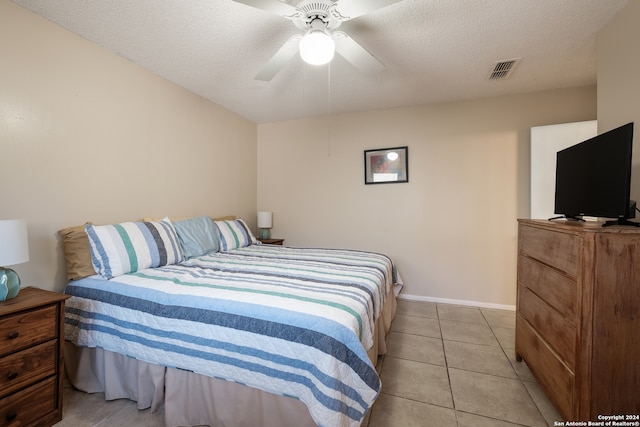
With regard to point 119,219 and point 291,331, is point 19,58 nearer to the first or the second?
point 119,219

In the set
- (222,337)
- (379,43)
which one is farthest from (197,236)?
(379,43)

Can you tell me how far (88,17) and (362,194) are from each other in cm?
303

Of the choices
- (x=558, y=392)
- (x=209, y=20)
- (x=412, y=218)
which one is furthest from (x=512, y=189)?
(x=209, y=20)

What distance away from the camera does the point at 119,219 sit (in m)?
2.28

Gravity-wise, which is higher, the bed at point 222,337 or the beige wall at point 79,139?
the beige wall at point 79,139

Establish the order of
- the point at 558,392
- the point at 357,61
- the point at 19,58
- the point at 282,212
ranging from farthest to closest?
the point at 282,212, the point at 357,61, the point at 19,58, the point at 558,392

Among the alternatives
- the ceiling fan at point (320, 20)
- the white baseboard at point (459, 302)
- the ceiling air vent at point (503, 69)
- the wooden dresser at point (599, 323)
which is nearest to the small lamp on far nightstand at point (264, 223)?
the white baseboard at point (459, 302)

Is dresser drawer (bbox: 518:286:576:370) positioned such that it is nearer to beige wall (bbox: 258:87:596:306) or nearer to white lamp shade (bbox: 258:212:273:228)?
beige wall (bbox: 258:87:596:306)

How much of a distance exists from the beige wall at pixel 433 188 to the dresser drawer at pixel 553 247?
131 centimetres

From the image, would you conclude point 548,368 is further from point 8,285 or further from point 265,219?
point 265,219

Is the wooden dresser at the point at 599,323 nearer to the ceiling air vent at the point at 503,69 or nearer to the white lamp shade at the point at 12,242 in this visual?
the ceiling air vent at the point at 503,69

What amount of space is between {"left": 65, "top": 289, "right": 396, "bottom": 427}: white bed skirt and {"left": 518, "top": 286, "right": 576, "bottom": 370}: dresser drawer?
1280 mm

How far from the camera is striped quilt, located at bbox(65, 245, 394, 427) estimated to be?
113 centimetres

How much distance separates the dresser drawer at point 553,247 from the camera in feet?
4.15
